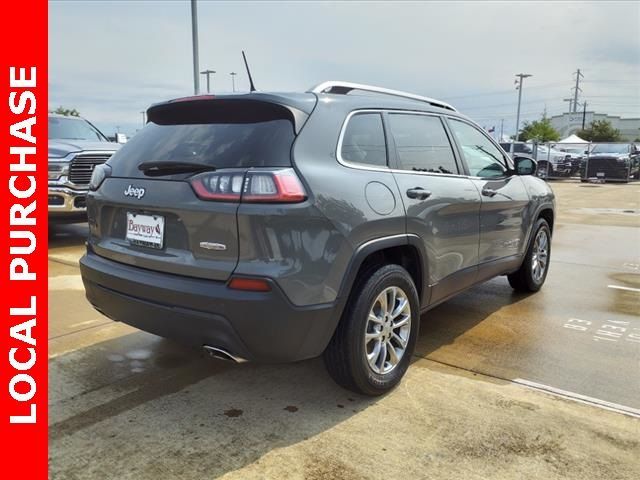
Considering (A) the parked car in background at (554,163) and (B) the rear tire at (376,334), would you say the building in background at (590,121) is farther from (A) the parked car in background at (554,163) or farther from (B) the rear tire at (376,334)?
(B) the rear tire at (376,334)

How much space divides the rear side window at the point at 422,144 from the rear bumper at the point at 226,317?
1.24 meters

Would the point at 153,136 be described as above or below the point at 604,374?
above

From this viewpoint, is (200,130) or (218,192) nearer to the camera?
(218,192)

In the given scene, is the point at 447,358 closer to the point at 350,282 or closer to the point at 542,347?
the point at 542,347

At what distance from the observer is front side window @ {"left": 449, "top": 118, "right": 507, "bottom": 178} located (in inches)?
172

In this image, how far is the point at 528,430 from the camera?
3.02 m

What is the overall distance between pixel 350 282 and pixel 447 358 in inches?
54.4

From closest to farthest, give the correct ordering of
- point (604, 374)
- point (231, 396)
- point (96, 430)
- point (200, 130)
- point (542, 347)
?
point (96, 430), point (200, 130), point (231, 396), point (604, 374), point (542, 347)

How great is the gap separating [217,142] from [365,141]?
0.88 meters

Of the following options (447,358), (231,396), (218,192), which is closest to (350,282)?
(218,192)

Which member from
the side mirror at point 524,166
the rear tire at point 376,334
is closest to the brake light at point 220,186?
the rear tire at point 376,334

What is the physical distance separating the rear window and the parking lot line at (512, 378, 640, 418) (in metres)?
2.11

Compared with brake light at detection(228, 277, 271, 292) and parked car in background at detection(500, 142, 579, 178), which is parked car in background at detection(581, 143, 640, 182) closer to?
parked car in background at detection(500, 142, 579, 178)

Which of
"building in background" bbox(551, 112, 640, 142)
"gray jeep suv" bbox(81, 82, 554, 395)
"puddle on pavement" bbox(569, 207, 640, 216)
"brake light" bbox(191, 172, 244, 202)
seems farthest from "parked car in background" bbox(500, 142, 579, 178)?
"building in background" bbox(551, 112, 640, 142)
